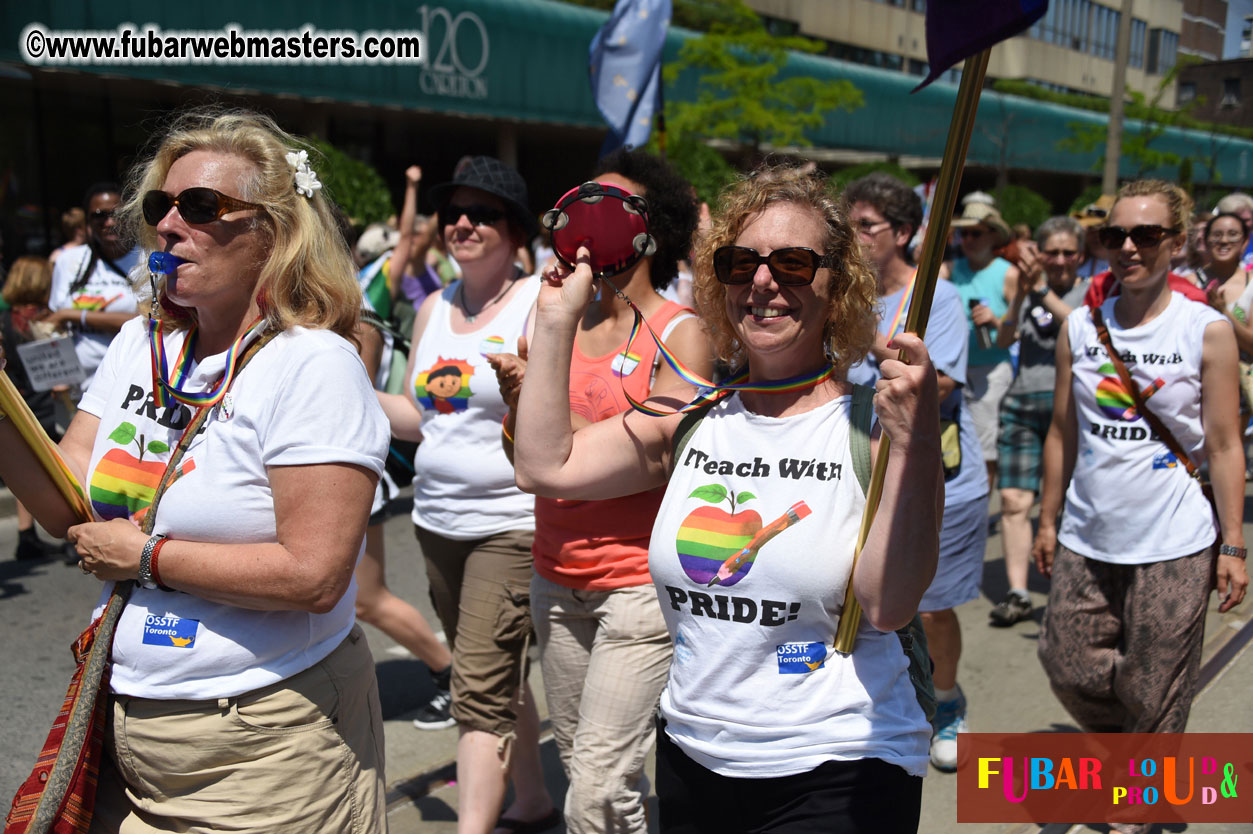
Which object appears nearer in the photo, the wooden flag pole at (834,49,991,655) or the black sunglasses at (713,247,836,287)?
the wooden flag pole at (834,49,991,655)

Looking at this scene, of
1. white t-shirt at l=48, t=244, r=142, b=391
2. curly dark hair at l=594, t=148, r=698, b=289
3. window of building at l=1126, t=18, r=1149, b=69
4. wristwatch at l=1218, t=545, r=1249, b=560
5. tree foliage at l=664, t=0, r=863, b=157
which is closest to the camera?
curly dark hair at l=594, t=148, r=698, b=289

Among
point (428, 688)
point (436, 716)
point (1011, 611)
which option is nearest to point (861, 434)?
point (436, 716)

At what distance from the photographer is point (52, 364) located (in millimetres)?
6207

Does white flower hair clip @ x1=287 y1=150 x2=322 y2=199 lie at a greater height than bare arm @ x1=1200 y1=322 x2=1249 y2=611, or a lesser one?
greater

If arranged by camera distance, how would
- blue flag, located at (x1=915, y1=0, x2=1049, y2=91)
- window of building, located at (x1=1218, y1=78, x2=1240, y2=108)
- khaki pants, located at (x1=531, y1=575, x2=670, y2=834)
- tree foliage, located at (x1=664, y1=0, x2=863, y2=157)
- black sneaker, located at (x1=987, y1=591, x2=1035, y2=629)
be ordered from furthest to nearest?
1. tree foliage, located at (x1=664, y1=0, x2=863, y2=157)
2. black sneaker, located at (x1=987, y1=591, x2=1035, y2=629)
3. window of building, located at (x1=1218, y1=78, x2=1240, y2=108)
4. khaki pants, located at (x1=531, y1=575, x2=670, y2=834)
5. blue flag, located at (x1=915, y1=0, x2=1049, y2=91)

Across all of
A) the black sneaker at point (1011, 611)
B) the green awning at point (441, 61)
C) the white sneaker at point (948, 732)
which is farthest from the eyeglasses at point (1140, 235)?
the green awning at point (441, 61)

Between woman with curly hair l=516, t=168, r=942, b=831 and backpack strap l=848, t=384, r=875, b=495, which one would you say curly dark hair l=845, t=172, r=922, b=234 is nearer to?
woman with curly hair l=516, t=168, r=942, b=831

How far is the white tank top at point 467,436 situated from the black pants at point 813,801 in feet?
4.92

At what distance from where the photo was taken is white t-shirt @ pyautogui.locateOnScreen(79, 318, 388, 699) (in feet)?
6.97

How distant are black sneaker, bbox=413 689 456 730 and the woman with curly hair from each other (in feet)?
7.70

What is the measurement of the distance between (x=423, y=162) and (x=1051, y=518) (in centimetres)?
2041

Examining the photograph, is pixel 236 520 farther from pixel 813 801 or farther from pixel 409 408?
pixel 409 408

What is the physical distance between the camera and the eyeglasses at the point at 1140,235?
354 centimetres

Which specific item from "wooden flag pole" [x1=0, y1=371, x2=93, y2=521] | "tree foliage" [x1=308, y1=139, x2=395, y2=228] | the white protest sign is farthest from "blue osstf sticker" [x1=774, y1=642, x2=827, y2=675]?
"tree foliage" [x1=308, y1=139, x2=395, y2=228]
